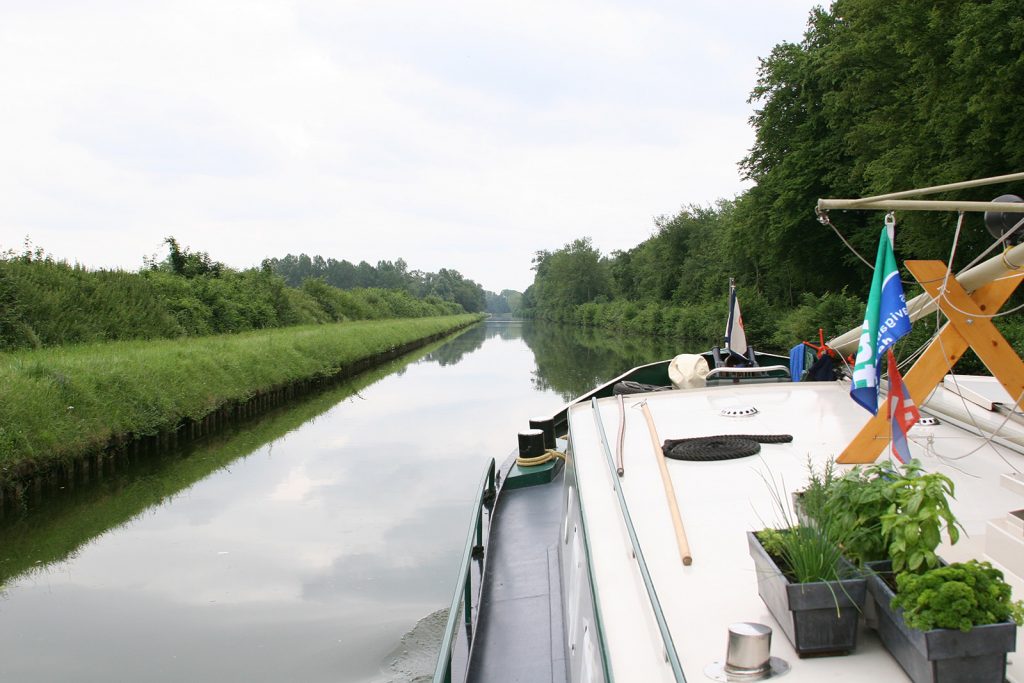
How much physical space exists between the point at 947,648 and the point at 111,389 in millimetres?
11691

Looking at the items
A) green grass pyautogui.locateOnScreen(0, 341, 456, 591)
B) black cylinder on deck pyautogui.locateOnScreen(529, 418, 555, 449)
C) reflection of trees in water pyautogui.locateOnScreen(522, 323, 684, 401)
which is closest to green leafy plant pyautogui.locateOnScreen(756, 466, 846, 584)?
black cylinder on deck pyautogui.locateOnScreen(529, 418, 555, 449)

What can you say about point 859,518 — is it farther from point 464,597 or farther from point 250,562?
point 250,562

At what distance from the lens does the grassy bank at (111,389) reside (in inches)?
352

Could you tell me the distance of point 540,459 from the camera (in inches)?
276

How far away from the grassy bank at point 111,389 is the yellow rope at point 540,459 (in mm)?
5777

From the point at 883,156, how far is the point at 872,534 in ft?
57.5

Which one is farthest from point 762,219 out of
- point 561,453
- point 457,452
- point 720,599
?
point 720,599

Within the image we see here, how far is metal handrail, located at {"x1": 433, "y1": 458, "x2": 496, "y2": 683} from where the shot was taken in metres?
2.96

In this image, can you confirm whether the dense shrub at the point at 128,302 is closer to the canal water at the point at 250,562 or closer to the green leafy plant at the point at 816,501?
the canal water at the point at 250,562

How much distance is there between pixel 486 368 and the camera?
28734 mm

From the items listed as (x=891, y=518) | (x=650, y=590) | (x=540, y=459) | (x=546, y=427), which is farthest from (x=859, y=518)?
(x=546, y=427)

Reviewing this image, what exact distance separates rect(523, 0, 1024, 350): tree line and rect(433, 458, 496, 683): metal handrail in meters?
2.47

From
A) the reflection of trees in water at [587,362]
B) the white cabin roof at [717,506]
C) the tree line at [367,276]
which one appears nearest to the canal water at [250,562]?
the white cabin roof at [717,506]

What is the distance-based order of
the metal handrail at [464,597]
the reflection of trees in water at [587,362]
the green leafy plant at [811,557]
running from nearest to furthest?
the green leafy plant at [811,557], the metal handrail at [464,597], the reflection of trees in water at [587,362]
